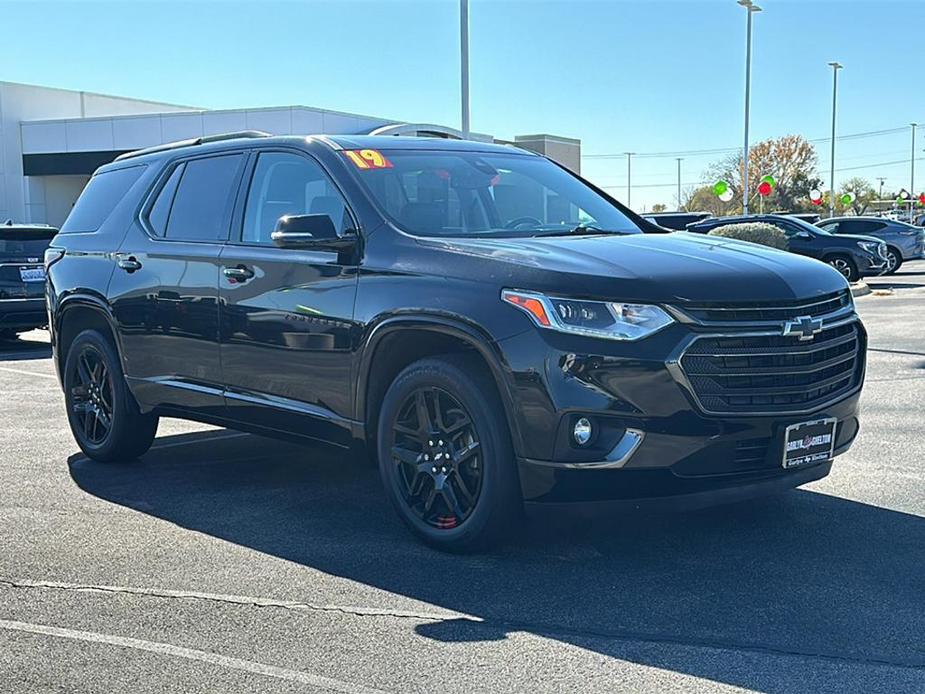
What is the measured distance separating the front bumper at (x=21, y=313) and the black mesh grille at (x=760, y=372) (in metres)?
11.2

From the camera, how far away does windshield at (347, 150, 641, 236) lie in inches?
220

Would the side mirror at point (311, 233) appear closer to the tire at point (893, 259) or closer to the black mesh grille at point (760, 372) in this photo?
the black mesh grille at point (760, 372)

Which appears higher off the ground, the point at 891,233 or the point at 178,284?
the point at 178,284

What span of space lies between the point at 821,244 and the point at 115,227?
1968cm

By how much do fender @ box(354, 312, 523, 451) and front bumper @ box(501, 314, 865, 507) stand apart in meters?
0.06

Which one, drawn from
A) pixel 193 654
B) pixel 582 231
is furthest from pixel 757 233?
pixel 193 654

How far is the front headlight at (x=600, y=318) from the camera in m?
4.52

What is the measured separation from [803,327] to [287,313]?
8.11ft

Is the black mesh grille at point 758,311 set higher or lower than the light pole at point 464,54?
lower

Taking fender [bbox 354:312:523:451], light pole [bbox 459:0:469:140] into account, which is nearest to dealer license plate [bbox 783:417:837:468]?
fender [bbox 354:312:523:451]

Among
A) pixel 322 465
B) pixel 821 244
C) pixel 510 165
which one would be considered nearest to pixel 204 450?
pixel 322 465

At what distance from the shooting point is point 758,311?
4660mm

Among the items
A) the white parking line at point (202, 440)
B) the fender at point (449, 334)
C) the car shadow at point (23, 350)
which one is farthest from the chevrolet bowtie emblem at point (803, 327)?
the car shadow at point (23, 350)

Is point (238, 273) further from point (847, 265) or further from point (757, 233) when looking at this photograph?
point (847, 265)
